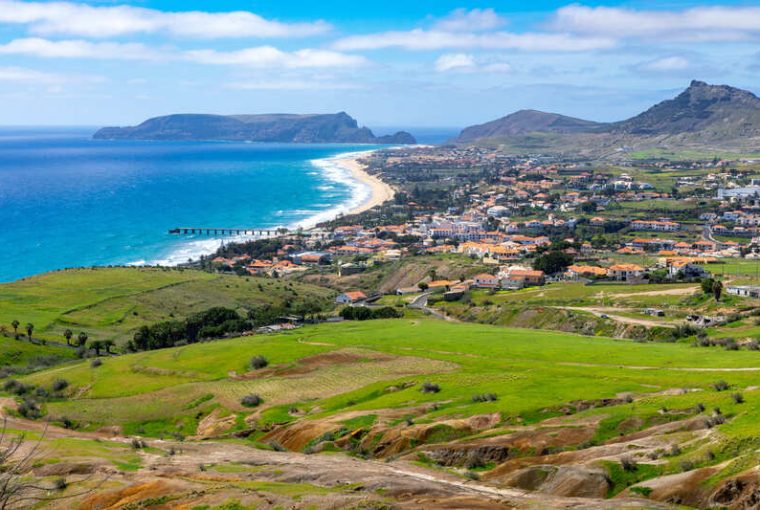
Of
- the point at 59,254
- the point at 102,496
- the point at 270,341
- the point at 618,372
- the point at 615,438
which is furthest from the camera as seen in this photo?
the point at 59,254

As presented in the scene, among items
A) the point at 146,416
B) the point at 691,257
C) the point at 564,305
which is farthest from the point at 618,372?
the point at 691,257

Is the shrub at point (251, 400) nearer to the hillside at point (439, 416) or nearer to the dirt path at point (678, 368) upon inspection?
the hillside at point (439, 416)

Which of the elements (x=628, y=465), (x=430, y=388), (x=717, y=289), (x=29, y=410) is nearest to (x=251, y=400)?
(x=430, y=388)

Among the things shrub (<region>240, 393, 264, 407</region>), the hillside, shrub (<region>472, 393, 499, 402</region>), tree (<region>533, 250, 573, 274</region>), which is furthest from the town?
shrub (<region>240, 393, 264, 407</region>)

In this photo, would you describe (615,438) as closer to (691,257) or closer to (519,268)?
(519,268)

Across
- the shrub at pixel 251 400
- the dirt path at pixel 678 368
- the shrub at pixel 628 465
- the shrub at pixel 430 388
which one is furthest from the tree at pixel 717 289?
the shrub at pixel 628 465
